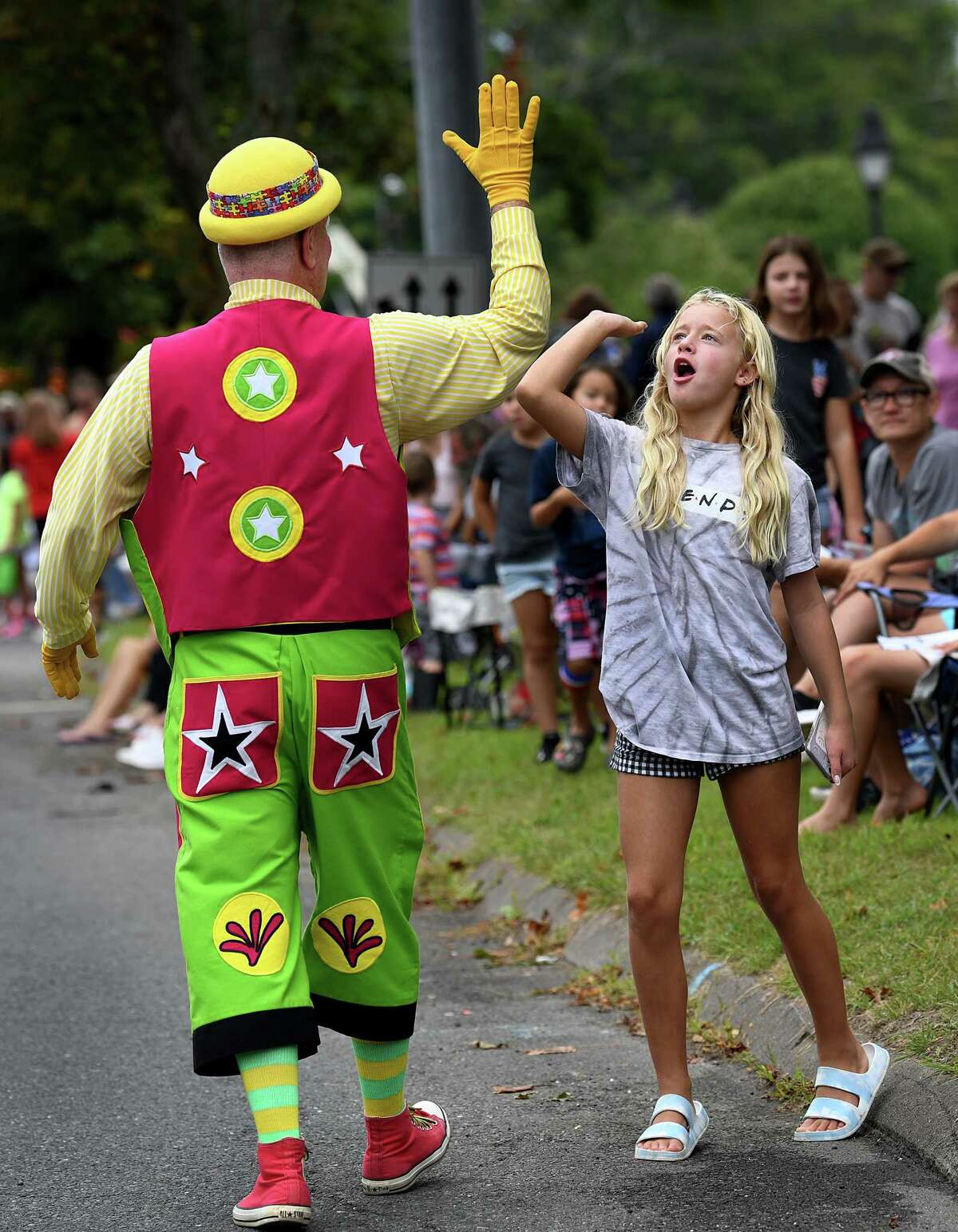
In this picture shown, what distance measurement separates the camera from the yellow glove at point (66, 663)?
4.33 meters

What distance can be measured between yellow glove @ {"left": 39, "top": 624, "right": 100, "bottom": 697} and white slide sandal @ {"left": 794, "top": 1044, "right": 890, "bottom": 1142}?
1.91 meters

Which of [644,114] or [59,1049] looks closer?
[59,1049]

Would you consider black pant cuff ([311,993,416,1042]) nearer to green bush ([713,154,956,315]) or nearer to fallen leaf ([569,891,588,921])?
fallen leaf ([569,891,588,921])

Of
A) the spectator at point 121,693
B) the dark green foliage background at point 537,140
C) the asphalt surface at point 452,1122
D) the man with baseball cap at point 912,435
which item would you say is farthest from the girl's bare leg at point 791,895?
the spectator at point 121,693

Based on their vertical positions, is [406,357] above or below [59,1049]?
above

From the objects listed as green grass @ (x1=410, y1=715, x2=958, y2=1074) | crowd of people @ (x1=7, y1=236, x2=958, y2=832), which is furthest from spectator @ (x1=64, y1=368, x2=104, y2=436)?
green grass @ (x1=410, y1=715, x2=958, y2=1074)

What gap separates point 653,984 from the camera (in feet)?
14.4

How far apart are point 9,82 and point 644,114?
52226mm

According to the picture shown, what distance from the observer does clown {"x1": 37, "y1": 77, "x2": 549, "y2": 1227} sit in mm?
3965

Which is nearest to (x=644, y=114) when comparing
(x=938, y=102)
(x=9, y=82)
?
(x=938, y=102)

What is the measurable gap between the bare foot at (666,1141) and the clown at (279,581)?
25.6 inches

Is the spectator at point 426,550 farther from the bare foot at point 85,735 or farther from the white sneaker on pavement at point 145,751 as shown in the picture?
the bare foot at point 85,735

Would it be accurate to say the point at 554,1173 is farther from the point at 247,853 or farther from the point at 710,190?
the point at 710,190

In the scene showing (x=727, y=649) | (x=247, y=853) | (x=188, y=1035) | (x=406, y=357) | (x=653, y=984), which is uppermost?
(x=406, y=357)
